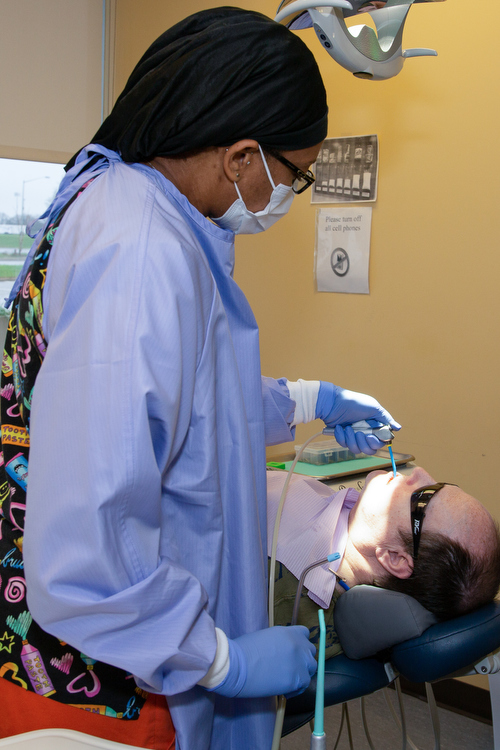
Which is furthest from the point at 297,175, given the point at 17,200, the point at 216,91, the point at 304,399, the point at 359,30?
the point at 17,200

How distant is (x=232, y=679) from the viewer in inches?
33.2

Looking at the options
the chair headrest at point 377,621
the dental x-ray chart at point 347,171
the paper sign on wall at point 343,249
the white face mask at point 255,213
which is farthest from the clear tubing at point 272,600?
the dental x-ray chart at point 347,171

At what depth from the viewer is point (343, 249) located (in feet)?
7.48

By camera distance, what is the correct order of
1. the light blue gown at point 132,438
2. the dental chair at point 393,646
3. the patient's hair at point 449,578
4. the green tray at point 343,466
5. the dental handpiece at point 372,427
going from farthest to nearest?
the green tray at point 343,466
the dental handpiece at point 372,427
the patient's hair at point 449,578
the dental chair at point 393,646
the light blue gown at point 132,438

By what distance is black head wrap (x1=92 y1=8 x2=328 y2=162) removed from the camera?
0.84 m

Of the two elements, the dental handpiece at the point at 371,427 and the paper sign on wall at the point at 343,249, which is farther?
the paper sign on wall at the point at 343,249

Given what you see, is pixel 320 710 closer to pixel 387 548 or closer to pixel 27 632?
pixel 387 548

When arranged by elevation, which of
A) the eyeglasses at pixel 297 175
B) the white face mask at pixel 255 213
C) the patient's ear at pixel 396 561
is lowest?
the patient's ear at pixel 396 561

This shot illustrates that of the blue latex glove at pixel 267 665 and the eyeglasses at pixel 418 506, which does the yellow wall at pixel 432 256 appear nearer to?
the eyeglasses at pixel 418 506

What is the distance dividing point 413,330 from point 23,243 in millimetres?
1895

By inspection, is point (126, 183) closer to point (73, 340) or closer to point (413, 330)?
point (73, 340)

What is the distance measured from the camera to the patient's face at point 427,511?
1225mm

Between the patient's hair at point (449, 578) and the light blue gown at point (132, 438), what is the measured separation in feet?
1.72

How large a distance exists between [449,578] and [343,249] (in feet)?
4.60
